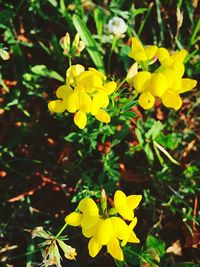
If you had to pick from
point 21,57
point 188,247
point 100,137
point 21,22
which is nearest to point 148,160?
point 100,137

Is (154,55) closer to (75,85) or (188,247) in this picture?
(75,85)

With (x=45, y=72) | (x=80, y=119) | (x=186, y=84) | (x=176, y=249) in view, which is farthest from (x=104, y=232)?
(x=45, y=72)

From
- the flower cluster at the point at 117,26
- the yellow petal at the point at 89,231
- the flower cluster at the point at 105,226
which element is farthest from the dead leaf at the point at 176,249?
the flower cluster at the point at 117,26

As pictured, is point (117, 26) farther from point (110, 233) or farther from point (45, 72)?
point (110, 233)

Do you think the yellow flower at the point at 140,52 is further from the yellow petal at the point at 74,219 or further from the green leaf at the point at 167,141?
the green leaf at the point at 167,141

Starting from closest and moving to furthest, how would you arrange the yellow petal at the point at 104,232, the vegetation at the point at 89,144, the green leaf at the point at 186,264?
the yellow petal at the point at 104,232 < the green leaf at the point at 186,264 < the vegetation at the point at 89,144
